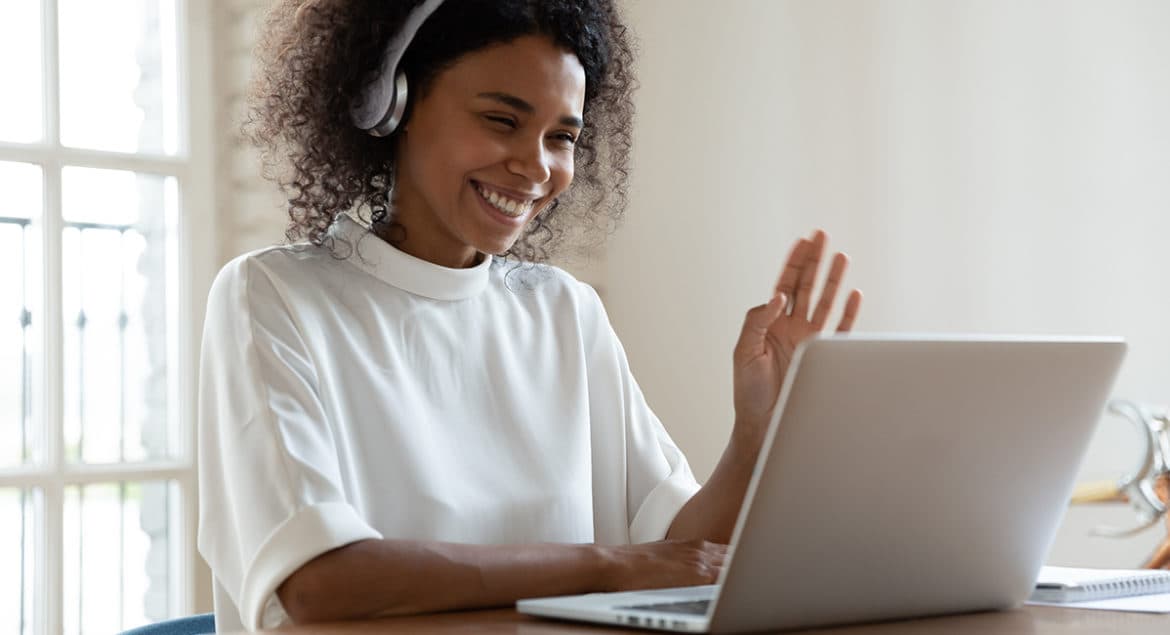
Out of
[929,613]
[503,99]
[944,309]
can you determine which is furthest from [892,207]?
[929,613]

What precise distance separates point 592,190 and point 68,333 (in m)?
1.34

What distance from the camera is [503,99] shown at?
158 cm

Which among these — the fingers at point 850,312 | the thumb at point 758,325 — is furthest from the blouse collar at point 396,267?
the fingers at point 850,312

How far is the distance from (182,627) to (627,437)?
0.61 metres

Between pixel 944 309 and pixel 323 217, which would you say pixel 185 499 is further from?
pixel 944 309

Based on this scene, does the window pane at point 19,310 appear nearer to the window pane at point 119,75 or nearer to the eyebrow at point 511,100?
the window pane at point 119,75

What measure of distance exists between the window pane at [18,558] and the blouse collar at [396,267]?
4.54 ft

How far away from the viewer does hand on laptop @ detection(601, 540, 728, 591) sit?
3.94 feet

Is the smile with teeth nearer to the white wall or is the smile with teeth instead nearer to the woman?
the woman

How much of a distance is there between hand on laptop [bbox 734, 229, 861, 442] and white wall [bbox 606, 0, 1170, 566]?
1.17 meters

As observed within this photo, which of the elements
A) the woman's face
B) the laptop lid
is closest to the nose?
the woman's face

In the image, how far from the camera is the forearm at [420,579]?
115 centimetres

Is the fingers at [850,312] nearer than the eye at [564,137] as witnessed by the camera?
Yes

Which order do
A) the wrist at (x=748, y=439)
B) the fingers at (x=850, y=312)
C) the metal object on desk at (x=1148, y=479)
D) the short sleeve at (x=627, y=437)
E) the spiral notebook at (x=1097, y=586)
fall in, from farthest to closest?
the metal object on desk at (x=1148, y=479) < the short sleeve at (x=627, y=437) < the wrist at (x=748, y=439) < the fingers at (x=850, y=312) < the spiral notebook at (x=1097, y=586)
